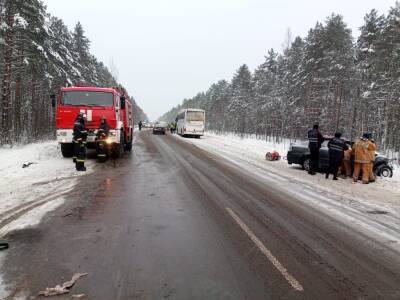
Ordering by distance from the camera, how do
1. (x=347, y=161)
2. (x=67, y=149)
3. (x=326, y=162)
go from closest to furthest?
(x=347, y=161) → (x=326, y=162) → (x=67, y=149)

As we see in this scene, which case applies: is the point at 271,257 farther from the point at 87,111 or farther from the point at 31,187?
the point at 87,111

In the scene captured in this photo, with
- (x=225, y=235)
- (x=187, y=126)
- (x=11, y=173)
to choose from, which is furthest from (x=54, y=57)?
(x=225, y=235)

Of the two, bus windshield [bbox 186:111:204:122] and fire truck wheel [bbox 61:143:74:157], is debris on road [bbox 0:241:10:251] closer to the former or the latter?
fire truck wheel [bbox 61:143:74:157]

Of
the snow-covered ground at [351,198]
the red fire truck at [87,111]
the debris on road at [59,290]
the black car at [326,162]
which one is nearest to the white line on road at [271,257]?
the snow-covered ground at [351,198]

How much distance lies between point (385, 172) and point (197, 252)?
11917 millimetres

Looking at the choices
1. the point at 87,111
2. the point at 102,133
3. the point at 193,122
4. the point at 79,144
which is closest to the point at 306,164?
the point at 102,133

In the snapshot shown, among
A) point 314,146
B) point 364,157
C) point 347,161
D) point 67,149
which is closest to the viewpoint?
point 364,157

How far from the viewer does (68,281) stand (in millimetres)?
3797

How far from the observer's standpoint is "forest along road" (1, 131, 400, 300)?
376cm

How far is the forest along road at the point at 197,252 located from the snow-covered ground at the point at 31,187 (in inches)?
15.6

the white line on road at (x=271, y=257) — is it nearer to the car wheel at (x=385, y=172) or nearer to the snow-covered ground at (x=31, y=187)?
the snow-covered ground at (x=31, y=187)

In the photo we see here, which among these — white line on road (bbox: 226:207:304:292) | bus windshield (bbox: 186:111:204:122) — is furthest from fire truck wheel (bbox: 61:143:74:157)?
bus windshield (bbox: 186:111:204:122)

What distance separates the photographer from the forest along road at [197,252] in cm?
376

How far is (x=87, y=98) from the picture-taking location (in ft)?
48.0
